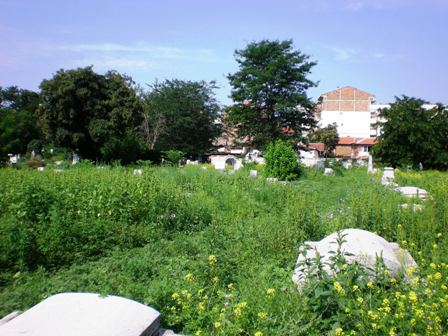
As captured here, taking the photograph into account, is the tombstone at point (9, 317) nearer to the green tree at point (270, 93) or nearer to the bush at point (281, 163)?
the bush at point (281, 163)

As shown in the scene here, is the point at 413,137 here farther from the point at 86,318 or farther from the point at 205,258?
the point at 86,318

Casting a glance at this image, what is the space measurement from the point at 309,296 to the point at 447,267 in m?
1.35

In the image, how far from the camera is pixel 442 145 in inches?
958

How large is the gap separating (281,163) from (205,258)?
41.4ft

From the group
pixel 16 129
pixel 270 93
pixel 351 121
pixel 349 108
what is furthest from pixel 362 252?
pixel 351 121

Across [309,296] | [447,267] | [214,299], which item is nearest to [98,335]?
[214,299]

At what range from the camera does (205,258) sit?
4914 mm

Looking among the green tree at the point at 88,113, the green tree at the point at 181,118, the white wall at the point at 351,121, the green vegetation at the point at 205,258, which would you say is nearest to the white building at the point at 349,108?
the white wall at the point at 351,121

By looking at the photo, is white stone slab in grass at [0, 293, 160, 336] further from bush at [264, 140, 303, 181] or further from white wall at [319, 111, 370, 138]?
white wall at [319, 111, 370, 138]

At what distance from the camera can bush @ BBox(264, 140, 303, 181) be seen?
17.1 meters

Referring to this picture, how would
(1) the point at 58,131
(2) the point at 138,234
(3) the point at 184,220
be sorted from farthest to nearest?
(1) the point at 58,131 → (3) the point at 184,220 → (2) the point at 138,234

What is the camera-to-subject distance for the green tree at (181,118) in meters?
39.3

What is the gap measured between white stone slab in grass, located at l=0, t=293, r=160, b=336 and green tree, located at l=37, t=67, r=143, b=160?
25888 millimetres

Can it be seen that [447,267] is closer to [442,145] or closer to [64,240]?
[64,240]
